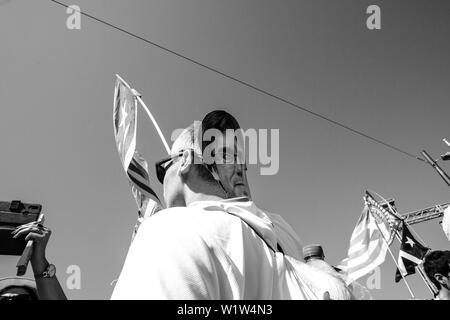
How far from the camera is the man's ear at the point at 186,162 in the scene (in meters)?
1.21

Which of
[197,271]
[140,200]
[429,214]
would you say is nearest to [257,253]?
[197,271]

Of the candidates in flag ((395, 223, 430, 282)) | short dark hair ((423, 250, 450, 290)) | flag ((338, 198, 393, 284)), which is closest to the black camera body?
short dark hair ((423, 250, 450, 290))

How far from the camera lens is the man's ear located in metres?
1.21

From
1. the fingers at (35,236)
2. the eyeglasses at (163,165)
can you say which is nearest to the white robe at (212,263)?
the eyeglasses at (163,165)

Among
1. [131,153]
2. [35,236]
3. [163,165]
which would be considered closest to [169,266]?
[163,165]

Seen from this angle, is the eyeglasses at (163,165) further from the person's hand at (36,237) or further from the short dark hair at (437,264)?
the short dark hair at (437,264)

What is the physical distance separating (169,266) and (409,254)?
8992mm

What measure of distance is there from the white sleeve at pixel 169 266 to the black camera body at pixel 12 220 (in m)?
2.07

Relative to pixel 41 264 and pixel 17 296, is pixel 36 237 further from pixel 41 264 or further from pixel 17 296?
pixel 17 296

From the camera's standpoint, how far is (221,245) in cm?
74

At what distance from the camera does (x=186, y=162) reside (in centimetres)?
122

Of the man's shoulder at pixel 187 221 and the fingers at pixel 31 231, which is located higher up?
the man's shoulder at pixel 187 221

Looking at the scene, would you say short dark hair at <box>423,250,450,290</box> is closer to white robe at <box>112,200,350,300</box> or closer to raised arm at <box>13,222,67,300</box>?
white robe at <box>112,200,350,300</box>
